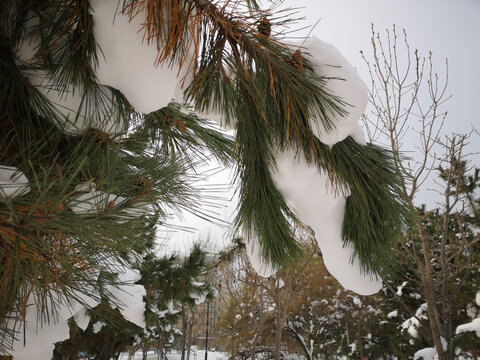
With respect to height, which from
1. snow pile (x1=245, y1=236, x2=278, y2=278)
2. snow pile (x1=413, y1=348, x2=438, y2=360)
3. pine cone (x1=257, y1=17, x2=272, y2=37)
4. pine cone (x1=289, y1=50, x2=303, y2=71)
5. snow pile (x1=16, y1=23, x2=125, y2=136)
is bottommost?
snow pile (x1=413, y1=348, x2=438, y2=360)

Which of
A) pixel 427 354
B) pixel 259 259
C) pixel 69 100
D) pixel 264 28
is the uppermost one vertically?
pixel 264 28

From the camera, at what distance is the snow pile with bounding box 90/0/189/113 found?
82cm

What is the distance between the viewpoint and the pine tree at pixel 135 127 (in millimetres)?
736

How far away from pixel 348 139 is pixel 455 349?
18.2 feet

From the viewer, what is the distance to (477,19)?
188 inches

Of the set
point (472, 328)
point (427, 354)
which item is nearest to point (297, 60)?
point (472, 328)

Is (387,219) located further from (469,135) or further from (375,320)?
(375,320)

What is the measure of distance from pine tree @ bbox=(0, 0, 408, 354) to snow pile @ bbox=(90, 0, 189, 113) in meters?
0.02

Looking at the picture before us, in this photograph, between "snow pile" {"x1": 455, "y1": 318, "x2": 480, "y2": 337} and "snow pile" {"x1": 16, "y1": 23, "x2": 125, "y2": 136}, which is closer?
"snow pile" {"x1": 16, "y1": 23, "x2": 125, "y2": 136}

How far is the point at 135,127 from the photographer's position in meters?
1.28

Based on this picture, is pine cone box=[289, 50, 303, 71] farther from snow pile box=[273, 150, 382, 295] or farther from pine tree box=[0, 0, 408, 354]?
snow pile box=[273, 150, 382, 295]

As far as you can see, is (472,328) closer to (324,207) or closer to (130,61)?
(324,207)

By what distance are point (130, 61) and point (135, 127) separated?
0.47 meters

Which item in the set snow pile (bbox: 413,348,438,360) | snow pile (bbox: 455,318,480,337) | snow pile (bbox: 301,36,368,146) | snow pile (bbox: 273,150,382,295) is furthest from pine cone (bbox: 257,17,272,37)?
snow pile (bbox: 413,348,438,360)
